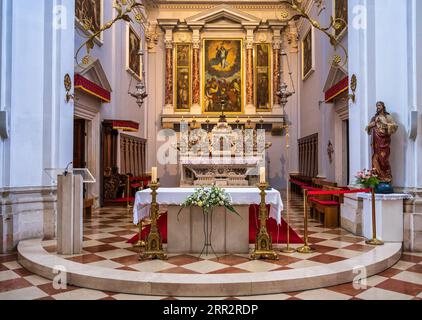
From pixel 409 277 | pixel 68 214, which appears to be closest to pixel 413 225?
pixel 409 277

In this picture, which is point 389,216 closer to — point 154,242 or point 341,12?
point 154,242

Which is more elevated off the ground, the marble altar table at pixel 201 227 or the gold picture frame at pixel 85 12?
the gold picture frame at pixel 85 12

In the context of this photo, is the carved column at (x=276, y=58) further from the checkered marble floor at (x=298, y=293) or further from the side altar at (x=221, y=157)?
the checkered marble floor at (x=298, y=293)

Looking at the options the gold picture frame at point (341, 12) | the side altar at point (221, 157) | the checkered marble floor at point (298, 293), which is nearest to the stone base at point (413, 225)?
the checkered marble floor at point (298, 293)

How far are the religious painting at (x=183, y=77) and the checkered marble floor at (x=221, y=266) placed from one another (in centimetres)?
1094

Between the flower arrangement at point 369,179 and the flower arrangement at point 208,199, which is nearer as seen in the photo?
the flower arrangement at point 208,199

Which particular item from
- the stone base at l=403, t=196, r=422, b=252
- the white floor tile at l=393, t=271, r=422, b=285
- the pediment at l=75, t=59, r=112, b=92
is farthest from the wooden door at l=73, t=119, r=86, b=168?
the white floor tile at l=393, t=271, r=422, b=285

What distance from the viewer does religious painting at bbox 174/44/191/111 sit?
17.0m

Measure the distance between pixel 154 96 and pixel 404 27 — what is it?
12665 millimetres

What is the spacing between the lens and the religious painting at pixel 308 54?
13735mm

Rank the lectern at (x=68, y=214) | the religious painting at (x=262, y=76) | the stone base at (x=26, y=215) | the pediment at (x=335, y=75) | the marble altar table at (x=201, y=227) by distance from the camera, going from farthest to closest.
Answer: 1. the religious painting at (x=262, y=76)
2. the pediment at (x=335, y=75)
3. the stone base at (x=26, y=215)
4. the marble altar table at (x=201, y=227)
5. the lectern at (x=68, y=214)

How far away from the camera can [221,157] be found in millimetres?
13594

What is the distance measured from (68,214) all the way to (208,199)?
1.93 metres

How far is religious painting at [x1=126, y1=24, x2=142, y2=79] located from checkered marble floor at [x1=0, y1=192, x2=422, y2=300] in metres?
8.71
